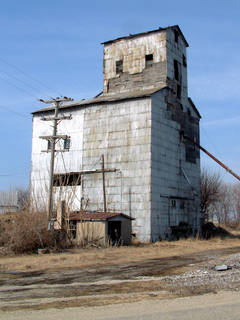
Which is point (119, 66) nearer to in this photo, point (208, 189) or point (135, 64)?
point (135, 64)

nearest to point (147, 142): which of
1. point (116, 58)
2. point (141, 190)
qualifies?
point (141, 190)

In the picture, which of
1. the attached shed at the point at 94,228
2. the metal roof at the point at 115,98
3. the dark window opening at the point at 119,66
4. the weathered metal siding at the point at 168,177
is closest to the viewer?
the attached shed at the point at 94,228

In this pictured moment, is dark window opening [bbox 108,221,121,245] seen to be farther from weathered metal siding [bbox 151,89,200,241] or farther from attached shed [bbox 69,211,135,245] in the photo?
weathered metal siding [bbox 151,89,200,241]

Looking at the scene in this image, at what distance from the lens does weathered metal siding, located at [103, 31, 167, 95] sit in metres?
32.8

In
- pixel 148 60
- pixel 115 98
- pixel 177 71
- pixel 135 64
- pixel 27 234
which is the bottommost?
pixel 27 234

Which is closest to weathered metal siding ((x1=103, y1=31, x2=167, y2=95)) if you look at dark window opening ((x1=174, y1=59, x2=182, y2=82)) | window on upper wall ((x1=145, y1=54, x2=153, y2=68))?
window on upper wall ((x1=145, y1=54, x2=153, y2=68))

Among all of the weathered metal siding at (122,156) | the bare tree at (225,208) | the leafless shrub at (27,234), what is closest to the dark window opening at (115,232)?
the weathered metal siding at (122,156)

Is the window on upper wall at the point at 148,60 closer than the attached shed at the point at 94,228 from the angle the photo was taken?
No

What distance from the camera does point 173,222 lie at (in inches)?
1185

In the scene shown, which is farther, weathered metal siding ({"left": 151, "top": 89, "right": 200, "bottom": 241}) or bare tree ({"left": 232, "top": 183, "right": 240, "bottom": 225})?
bare tree ({"left": 232, "top": 183, "right": 240, "bottom": 225})

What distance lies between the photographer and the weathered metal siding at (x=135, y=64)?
108 feet

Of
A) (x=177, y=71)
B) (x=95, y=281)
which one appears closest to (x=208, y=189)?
(x=177, y=71)

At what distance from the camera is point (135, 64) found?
34.0 meters

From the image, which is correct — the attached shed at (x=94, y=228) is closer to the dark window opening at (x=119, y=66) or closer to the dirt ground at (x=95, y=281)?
the dirt ground at (x=95, y=281)
